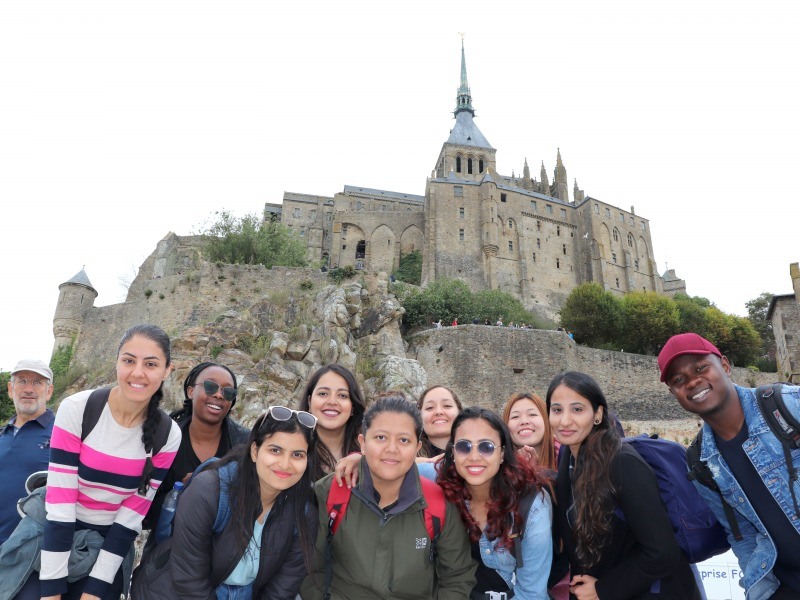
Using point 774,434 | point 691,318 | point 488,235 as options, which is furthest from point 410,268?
point 774,434

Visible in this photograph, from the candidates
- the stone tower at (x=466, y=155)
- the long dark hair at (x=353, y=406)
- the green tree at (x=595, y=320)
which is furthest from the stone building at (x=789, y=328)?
the stone tower at (x=466, y=155)

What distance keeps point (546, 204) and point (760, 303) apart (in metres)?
23.3

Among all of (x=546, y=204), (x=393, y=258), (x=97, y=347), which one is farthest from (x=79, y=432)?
(x=546, y=204)

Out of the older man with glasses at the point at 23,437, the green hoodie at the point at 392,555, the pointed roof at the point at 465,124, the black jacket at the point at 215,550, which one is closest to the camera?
the black jacket at the point at 215,550

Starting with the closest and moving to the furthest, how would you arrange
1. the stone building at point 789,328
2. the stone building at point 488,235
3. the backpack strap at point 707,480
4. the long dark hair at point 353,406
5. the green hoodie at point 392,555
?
the backpack strap at point 707,480 → the green hoodie at point 392,555 → the long dark hair at point 353,406 → the stone building at point 789,328 → the stone building at point 488,235

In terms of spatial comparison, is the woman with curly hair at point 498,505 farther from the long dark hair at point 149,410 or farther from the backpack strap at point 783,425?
the long dark hair at point 149,410

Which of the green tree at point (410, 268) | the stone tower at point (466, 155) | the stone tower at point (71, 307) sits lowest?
the stone tower at point (71, 307)

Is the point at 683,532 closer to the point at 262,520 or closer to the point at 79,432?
the point at 262,520

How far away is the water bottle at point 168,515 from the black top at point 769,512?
363 cm

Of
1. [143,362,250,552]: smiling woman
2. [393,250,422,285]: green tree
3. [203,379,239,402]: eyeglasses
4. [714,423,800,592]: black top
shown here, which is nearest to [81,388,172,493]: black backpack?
[143,362,250,552]: smiling woman

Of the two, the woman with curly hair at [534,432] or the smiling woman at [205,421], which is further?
the woman with curly hair at [534,432]

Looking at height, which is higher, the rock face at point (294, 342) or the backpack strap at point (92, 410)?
the rock face at point (294, 342)

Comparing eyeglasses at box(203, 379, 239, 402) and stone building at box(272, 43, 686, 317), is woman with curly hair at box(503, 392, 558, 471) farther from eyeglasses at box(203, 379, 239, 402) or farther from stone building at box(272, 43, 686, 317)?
stone building at box(272, 43, 686, 317)

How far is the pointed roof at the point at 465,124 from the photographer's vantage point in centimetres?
6869
